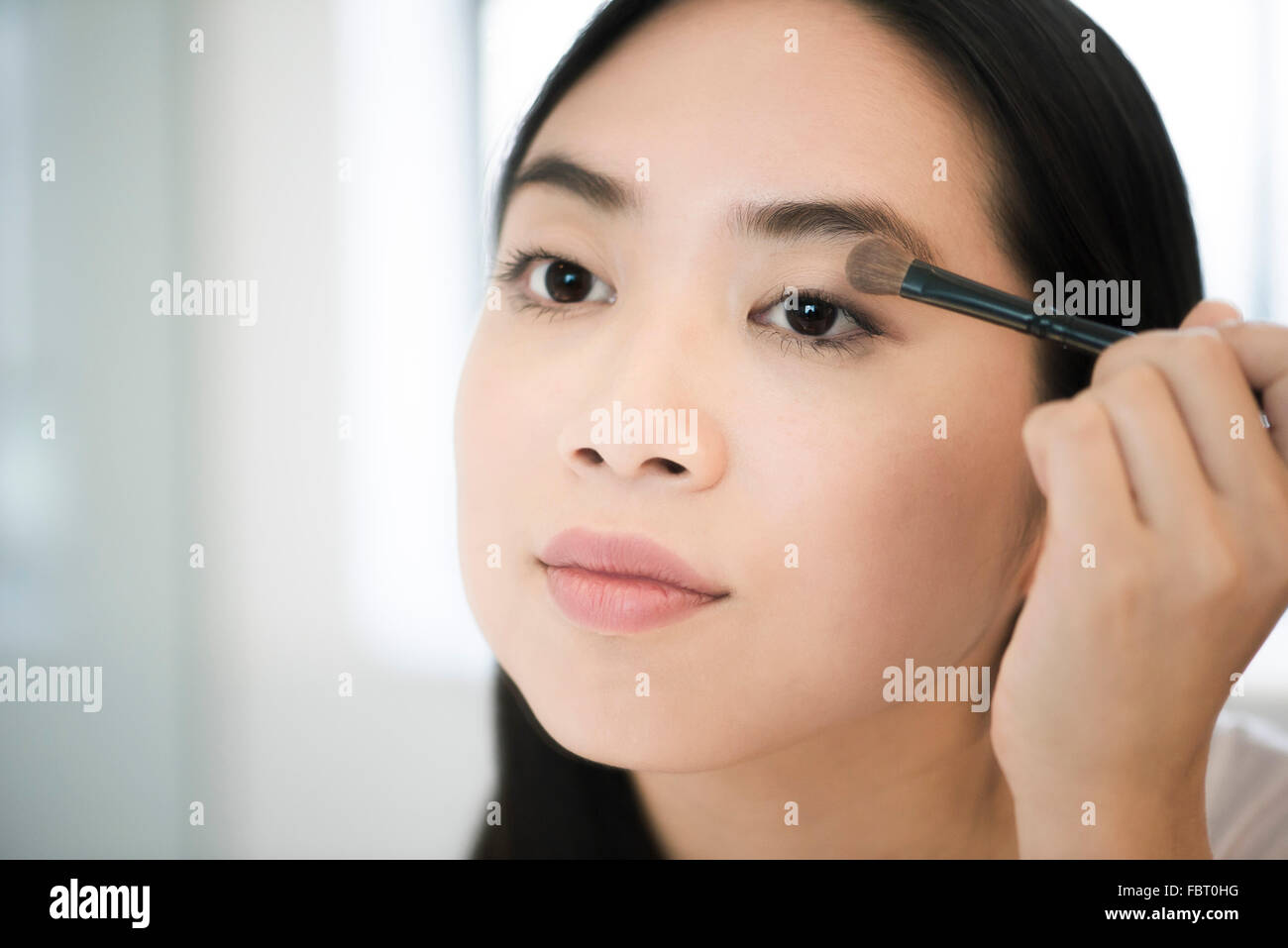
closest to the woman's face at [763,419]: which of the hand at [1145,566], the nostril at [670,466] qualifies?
the nostril at [670,466]

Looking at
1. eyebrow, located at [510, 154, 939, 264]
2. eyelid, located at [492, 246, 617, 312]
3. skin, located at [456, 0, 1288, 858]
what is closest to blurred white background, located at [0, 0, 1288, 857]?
eyelid, located at [492, 246, 617, 312]

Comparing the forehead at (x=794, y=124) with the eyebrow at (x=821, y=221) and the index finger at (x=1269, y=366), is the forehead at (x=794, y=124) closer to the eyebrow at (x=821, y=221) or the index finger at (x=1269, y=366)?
the eyebrow at (x=821, y=221)

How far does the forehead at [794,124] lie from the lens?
0.63 metres

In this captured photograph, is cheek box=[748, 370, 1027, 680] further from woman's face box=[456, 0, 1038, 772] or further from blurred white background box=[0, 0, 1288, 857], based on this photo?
blurred white background box=[0, 0, 1288, 857]

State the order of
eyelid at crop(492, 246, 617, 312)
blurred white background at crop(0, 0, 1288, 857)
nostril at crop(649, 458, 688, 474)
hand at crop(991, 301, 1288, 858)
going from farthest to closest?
blurred white background at crop(0, 0, 1288, 857) < eyelid at crop(492, 246, 617, 312) < nostril at crop(649, 458, 688, 474) < hand at crop(991, 301, 1288, 858)

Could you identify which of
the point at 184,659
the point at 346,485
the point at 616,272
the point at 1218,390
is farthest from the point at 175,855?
the point at 1218,390

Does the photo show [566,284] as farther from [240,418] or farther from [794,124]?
[240,418]

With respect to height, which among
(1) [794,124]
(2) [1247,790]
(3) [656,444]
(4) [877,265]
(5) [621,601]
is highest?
Result: (1) [794,124]

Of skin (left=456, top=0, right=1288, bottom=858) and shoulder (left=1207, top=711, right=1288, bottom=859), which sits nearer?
skin (left=456, top=0, right=1288, bottom=858)

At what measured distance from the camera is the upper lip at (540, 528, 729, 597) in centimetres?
63

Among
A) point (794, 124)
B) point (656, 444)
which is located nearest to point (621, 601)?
point (656, 444)

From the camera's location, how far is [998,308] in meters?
0.58

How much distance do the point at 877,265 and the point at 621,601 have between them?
0.28 meters

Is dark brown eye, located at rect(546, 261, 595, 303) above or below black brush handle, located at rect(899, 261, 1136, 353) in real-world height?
above
